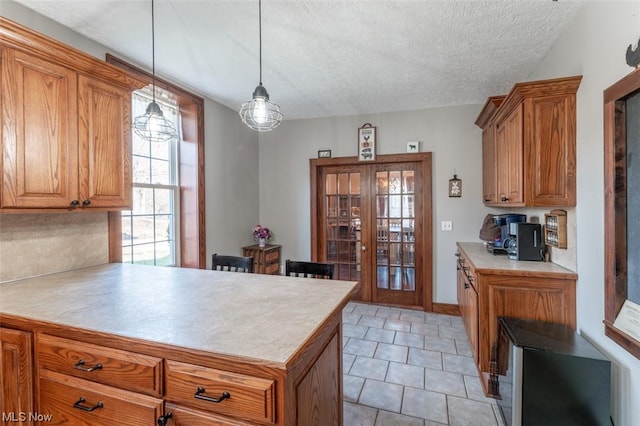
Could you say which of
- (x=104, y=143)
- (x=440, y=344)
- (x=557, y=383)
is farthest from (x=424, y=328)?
(x=104, y=143)

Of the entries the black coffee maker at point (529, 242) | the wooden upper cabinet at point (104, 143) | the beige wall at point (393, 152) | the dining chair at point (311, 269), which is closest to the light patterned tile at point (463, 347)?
the beige wall at point (393, 152)

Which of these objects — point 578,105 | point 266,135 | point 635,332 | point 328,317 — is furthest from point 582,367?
point 266,135

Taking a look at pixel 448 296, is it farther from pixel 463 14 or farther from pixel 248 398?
pixel 248 398

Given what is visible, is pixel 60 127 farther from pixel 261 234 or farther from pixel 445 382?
pixel 445 382

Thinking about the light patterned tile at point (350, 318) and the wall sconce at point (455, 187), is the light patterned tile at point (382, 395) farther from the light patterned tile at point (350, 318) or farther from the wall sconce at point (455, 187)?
the wall sconce at point (455, 187)

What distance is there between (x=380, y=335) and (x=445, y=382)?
915mm

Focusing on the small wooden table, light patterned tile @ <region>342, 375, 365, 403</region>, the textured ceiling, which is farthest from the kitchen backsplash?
light patterned tile @ <region>342, 375, 365, 403</region>

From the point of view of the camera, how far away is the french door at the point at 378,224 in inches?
160

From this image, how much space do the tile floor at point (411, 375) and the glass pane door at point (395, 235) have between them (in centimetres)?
56

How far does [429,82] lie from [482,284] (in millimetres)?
2108

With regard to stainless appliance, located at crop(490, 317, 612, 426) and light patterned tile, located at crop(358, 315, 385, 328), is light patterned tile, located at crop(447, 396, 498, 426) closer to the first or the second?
stainless appliance, located at crop(490, 317, 612, 426)

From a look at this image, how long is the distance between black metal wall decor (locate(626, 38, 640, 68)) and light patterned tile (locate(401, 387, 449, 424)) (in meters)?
2.23

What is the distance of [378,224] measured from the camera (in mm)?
4254

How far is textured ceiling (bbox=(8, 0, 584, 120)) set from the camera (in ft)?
6.50
